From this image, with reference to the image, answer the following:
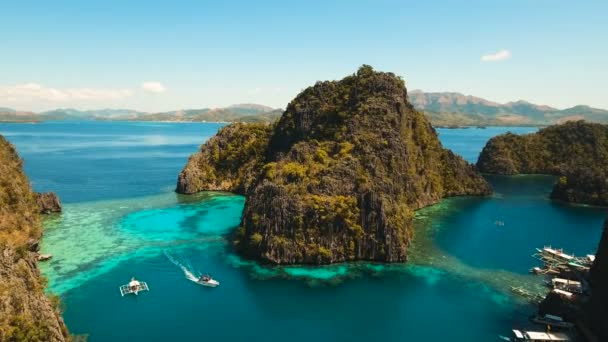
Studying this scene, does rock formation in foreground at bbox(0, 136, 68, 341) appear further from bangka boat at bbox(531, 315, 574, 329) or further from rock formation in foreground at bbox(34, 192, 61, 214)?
bangka boat at bbox(531, 315, 574, 329)

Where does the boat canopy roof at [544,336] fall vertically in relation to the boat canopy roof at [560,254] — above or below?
below

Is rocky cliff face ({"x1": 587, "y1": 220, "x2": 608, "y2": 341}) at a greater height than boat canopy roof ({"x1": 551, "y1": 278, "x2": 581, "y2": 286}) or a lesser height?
greater

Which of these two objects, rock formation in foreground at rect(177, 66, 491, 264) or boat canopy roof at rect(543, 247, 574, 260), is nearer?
rock formation in foreground at rect(177, 66, 491, 264)

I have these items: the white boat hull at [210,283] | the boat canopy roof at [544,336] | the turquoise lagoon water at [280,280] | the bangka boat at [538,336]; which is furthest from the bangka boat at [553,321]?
the white boat hull at [210,283]

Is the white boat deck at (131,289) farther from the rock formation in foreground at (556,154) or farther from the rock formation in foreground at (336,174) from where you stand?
the rock formation in foreground at (556,154)

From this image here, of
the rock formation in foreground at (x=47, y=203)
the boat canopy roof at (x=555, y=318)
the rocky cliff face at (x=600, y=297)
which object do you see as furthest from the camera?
the rock formation in foreground at (x=47, y=203)

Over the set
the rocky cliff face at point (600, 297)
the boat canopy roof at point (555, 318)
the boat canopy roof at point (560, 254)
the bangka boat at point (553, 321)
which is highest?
the rocky cliff face at point (600, 297)

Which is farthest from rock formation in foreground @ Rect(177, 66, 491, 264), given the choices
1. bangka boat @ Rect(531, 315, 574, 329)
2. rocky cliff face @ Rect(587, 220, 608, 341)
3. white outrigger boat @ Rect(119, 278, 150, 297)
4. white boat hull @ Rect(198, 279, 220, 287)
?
rocky cliff face @ Rect(587, 220, 608, 341)

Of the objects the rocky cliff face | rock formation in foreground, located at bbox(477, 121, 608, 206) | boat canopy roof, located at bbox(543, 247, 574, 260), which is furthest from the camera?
rock formation in foreground, located at bbox(477, 121, 608, 206)
